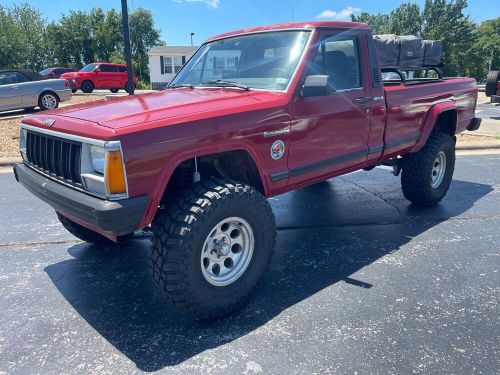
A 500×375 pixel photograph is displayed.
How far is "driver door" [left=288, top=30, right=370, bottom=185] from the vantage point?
3365 millimetres

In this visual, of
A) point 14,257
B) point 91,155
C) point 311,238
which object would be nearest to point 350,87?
point 311,238

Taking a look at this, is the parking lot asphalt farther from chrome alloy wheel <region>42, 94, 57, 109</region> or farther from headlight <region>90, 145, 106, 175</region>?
chrome alloy wheel <region>42, 94, 57, 109</region>

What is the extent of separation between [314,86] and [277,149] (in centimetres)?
57

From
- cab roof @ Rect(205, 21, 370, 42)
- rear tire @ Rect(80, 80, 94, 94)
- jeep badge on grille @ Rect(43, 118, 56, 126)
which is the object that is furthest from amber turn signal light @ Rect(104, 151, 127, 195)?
rear tire @ Rect(80, 80, 94, 94)

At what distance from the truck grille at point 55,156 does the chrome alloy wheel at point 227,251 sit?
95 centimetres

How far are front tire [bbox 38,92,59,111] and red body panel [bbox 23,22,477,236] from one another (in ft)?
37.3

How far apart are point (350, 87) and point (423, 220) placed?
1854 mm

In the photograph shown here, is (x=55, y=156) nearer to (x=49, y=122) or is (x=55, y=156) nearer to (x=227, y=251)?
(x=49, y=122)

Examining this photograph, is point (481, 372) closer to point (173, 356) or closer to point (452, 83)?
point (173, 356)

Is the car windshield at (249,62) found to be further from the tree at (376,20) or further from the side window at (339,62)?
the tree at (376,20)

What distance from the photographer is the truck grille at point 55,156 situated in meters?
2.72

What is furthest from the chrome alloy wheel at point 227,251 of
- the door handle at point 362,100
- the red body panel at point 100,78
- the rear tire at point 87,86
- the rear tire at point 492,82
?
the rear tire at point 87,86

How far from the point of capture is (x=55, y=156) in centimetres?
292

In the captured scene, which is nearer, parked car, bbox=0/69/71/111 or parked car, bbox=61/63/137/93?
parked car, bbox=0/69/71/111
